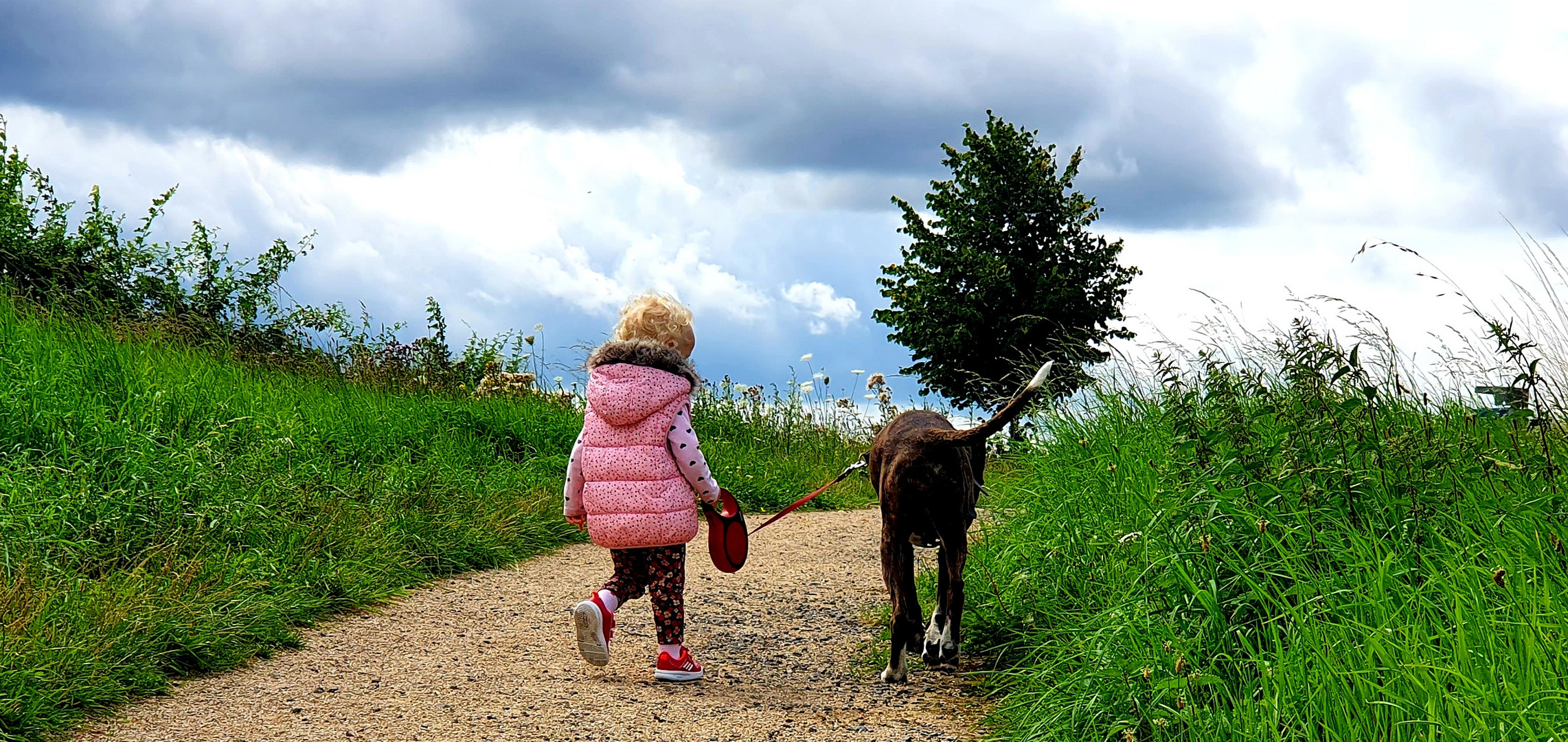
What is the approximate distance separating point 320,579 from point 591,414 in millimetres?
2132

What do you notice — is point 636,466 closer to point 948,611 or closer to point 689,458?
point 689,458

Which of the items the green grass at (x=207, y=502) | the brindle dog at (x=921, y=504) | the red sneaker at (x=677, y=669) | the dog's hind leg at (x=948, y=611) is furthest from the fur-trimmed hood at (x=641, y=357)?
the green grass at (x=207, y=502)

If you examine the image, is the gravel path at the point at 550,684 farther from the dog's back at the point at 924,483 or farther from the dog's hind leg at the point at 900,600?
the dog's back at the point at 924,483

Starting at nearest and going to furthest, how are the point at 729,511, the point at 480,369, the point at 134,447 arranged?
the point at 729,511 → the point at 134,447 → the point at 480,369

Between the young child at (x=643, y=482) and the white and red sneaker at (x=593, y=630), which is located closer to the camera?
the white and red sneaker at (x=593, y=630)

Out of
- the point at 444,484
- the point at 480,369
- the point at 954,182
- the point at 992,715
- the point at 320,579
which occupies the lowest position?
the point at 992,715

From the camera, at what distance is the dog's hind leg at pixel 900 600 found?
4.64m

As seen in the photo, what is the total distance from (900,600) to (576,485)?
5.33ft

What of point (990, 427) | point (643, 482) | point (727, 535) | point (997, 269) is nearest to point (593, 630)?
point (643, 482)

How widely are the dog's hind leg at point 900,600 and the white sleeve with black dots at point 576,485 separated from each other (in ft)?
4.83

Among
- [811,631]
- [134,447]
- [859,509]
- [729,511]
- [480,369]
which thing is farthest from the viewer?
[480,369]

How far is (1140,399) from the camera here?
22.9ft

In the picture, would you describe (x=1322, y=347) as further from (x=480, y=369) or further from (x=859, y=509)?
(x=480, y=369)

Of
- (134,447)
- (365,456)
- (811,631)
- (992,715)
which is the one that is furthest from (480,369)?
(992,715)
